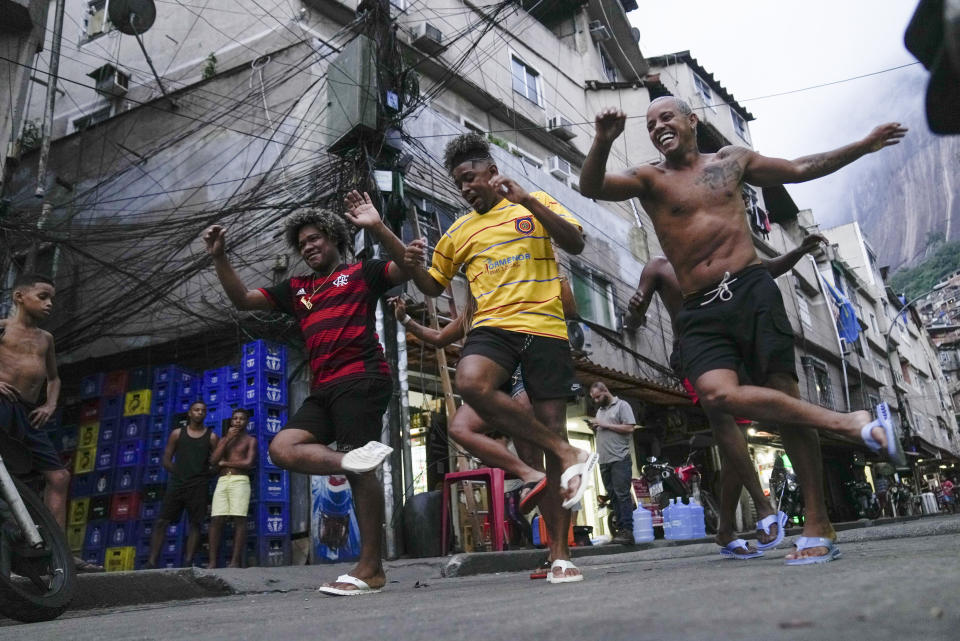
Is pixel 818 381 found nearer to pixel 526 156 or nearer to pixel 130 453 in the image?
pixel 526 156

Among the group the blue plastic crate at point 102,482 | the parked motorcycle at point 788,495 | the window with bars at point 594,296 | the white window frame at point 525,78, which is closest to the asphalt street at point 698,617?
the blue plastic crate at point 102,482

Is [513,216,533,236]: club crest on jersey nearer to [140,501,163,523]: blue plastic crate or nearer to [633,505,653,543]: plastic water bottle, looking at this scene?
[633,505,653,543]: plastic water bottle

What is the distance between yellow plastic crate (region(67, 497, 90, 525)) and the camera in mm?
9625

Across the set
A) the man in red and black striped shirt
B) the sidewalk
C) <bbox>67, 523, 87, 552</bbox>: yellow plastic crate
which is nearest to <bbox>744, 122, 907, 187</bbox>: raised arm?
the man in red and black striped shirt

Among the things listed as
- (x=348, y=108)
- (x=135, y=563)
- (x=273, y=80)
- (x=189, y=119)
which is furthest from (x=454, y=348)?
(x=189, y=119)

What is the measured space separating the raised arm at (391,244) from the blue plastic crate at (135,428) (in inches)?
287

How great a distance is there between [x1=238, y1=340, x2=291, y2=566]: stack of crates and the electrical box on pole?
2886 millimetres

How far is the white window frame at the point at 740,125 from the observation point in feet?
85.1

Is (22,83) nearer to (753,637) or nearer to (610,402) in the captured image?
(610,402)

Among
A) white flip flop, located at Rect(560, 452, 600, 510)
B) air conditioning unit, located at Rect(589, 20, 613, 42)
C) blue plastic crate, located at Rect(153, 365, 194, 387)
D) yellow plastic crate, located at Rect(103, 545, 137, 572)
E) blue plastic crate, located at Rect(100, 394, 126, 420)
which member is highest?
air conditioning unit, located at Rect(589, 20, 613, 42)

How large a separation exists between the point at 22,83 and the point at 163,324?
383 cm

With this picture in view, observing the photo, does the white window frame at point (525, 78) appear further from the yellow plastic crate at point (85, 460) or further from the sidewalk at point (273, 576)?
the sidewalk at point (273, 576)

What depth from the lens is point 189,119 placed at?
12.8 metres

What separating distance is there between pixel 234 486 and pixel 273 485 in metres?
0.81
